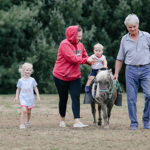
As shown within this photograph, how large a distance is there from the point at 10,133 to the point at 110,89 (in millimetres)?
2202

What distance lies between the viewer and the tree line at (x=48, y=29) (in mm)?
21953

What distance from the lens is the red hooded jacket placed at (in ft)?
26.4

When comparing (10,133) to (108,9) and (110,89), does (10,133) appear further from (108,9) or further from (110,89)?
(108,9)

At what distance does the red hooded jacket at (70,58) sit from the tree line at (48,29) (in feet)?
44.6

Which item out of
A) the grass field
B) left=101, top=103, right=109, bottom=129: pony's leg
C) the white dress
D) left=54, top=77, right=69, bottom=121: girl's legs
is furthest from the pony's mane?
the white dress

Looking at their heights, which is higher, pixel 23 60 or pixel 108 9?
pixel 108 9

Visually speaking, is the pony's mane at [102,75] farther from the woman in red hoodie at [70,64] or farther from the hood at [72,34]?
the hood at [72,34]

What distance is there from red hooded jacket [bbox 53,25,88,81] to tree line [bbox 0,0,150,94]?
44.6 feet

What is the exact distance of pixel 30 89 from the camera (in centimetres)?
867

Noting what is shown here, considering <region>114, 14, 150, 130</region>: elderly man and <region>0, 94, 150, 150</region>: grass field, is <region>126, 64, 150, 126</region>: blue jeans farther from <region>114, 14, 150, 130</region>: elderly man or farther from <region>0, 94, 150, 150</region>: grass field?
<region>0, 94, 150, 150</region>: grass field

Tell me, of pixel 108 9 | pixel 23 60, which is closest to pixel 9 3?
pixel 23 60

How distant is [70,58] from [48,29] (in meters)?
15.5

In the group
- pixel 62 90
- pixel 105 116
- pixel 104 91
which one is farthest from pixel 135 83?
pixel 62 90

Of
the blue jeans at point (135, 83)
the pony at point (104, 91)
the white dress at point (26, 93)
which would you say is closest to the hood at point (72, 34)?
the pony at point (104, 91)
